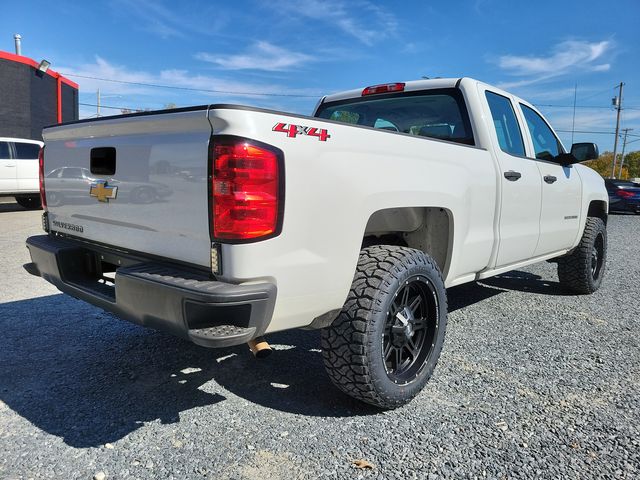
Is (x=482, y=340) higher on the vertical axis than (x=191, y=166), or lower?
lower

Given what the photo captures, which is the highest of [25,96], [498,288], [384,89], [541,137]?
[25,96]

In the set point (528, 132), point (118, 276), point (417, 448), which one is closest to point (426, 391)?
point (417, 448)

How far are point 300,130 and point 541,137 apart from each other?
→ 328 cm

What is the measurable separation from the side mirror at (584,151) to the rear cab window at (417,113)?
5.48 ft

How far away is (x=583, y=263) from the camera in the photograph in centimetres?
535

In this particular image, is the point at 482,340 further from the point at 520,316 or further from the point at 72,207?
the point at 72,207

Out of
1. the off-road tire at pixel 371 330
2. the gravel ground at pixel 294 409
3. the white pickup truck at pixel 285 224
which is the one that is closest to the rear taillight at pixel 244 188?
the white pickup truck at pixel 285 224

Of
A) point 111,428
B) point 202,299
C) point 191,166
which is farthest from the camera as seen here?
point 111,428

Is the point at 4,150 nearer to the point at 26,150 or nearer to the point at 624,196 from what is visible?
the point at 26,150

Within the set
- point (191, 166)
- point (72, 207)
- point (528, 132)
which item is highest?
point (528, 132)

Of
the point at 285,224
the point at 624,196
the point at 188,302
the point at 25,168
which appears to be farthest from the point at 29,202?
the point at 624,196

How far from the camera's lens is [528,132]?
14.2 feet

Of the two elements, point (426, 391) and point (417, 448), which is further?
point (426, 391)

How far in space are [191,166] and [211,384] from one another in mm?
1520
